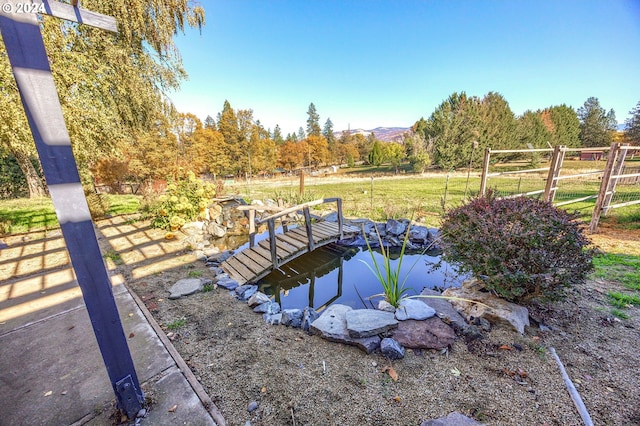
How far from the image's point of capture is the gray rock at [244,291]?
3245 mm

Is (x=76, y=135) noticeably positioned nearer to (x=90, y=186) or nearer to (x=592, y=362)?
(x=90, y=186)

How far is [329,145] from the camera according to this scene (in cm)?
4291

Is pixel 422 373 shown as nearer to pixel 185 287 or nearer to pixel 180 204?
pixel 185 287

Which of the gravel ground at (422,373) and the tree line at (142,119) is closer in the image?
the gravel ground at (422,373)

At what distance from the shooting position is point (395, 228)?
221 inches

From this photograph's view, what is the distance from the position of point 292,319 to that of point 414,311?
4.19ft

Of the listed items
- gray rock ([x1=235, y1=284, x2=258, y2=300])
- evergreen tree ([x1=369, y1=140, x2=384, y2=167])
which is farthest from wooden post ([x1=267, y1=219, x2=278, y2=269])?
evergreen tree ([x1=369, y1=140, x2=384, y2=167])

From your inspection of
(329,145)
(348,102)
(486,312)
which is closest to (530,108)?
(348,102)

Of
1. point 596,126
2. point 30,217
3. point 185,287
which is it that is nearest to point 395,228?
point 185,287

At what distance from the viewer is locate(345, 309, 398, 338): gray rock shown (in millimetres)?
2266

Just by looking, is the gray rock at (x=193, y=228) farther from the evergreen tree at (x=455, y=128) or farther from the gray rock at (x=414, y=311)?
the evergreen tree at (x=455, y=128)

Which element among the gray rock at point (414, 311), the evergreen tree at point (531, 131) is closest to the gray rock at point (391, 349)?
the gray rock at point (414, 311)

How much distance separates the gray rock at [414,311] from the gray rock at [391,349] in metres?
0.35

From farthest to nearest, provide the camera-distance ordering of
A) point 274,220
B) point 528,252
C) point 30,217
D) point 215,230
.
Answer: point 30,217 → point 215,230 → point 274,220 → point 528,252
